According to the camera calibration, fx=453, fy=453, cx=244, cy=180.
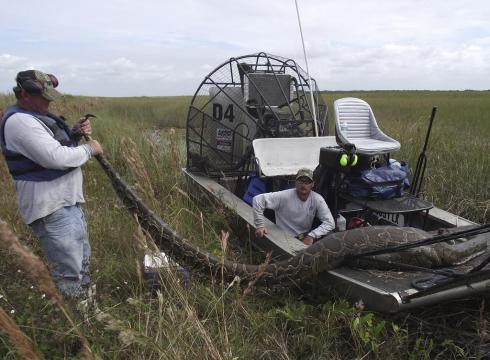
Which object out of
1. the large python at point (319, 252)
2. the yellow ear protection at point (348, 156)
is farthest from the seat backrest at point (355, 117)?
the large python at point (319, 252)

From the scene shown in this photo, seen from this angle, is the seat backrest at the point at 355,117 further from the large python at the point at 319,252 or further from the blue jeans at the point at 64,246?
the blue jeans at the point at 64,246

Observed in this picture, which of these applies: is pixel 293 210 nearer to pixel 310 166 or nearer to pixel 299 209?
pixel 299 209

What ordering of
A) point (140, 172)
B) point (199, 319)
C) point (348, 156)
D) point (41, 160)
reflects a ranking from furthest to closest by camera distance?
point (348, 156)
point (140, 172)
point (199, 319)
point (41, 160)

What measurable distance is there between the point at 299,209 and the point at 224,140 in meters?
2.41

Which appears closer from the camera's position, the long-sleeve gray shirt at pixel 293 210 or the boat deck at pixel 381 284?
the boat deck at pixel 381 284

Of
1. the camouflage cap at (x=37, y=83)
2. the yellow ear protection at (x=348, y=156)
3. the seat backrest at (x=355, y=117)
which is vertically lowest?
the yellow ear protection at (x=348, y=156)

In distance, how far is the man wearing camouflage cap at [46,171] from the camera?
3057 millimetres

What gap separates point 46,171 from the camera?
317 cm

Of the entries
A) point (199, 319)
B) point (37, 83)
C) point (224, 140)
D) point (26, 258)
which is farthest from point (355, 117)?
point (26, 258)

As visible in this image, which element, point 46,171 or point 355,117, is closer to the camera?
point 46,171

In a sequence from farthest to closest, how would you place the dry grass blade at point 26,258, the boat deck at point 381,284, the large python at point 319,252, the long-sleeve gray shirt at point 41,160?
the large python at point 319,252 < the long-sleeve gray shirt at point 41,160 < the boat deck at point 381,284 < the dry grass blade at point 26,258

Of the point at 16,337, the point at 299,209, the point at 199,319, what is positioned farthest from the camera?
the point at 299,209

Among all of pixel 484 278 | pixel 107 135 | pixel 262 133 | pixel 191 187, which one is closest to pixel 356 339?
pixel 484 278

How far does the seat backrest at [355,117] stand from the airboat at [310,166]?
0.01 metres
